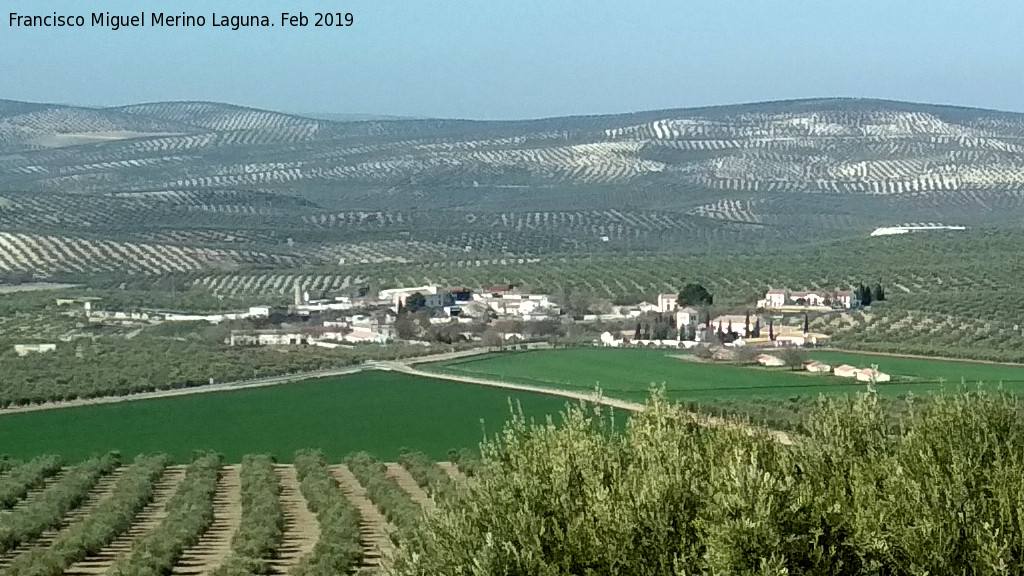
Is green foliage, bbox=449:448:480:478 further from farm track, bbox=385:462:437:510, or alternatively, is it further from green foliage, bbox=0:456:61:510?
green foliage, bbox=0:456:61:510

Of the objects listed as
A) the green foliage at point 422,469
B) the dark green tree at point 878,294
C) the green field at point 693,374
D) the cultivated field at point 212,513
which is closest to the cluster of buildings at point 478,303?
the green field at point 693,374

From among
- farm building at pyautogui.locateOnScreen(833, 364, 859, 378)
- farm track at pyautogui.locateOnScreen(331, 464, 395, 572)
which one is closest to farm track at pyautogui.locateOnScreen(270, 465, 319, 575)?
farm track at pyautogui.locateOnScreen(331, 464, 395, 572)

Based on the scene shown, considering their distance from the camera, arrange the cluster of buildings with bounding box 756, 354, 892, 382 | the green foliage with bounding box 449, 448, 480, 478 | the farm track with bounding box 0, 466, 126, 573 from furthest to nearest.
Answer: the cluster of buildings with bounding box 756, 354, 892, 382
the green foliage with bounding box 449, 448, 480, 478
the farm track with bounding box 0, 466, 126, 573

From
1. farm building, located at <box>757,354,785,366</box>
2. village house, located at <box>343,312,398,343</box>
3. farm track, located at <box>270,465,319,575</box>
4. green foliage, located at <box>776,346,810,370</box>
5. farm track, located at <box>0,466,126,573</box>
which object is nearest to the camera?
farm track, located at <box>270,465,319,575</box>

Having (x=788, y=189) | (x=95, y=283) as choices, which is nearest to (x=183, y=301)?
(x=95, y=283)

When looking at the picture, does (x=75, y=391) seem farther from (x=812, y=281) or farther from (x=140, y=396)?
(x=812, y=281)

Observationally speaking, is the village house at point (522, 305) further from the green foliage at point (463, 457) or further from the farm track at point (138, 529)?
the farm track at point (138, 529)
